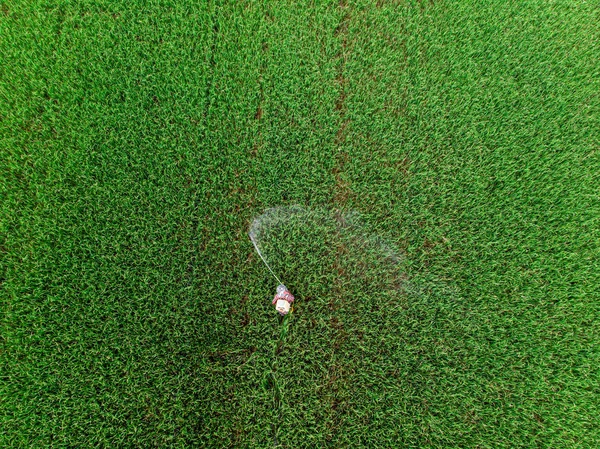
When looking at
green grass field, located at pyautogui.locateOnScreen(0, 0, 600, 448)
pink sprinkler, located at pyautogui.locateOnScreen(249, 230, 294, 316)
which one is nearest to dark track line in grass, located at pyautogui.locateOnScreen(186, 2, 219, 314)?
green grass field, located at pyautogui.locateOnScreen(0, 0, 600, 448)

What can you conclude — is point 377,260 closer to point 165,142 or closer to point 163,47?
point 165,142

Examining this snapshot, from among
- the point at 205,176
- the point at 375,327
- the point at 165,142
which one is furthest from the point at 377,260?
the point at 165,142

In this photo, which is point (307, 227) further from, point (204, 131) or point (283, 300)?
point (204, 131)

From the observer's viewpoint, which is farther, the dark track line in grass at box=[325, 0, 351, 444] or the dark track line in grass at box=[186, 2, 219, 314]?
the dark track line in grass at box=[186, 2, 219, 314]

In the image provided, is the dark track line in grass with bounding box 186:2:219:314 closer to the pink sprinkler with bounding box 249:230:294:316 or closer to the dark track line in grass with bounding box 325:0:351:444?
the pink sprinkler with bounding box 249:230:294:316

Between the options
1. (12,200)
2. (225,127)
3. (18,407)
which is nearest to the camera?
(18,407)

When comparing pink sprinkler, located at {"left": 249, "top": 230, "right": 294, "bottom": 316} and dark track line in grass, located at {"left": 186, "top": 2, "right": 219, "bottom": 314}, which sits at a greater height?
dark track line in grass, located at {"left": 186, "top": 2, "right": 219, "bottom": 314}

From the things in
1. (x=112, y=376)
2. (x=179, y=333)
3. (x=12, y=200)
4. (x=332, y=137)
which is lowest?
(x=112, y=376)

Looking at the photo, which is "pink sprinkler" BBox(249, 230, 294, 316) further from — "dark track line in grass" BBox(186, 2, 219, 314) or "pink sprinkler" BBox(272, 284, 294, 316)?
"dark track line in grass" BBox(186, 2, 219, 314)

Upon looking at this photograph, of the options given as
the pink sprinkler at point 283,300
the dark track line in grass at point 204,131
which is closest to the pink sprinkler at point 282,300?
the pink sprinkler at point 283,300

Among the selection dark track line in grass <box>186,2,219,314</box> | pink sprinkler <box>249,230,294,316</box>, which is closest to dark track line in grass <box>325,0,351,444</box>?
pink sprinkler <box>249,230,294,316</box>
